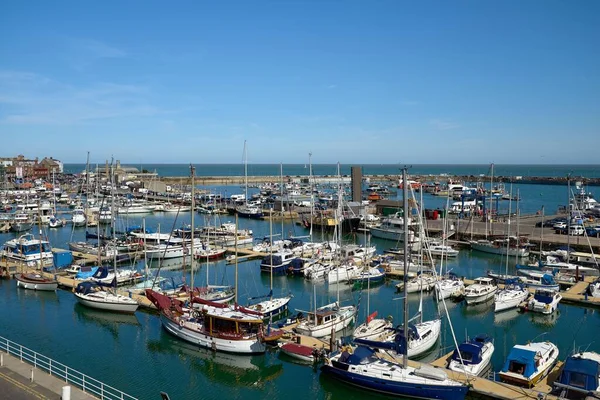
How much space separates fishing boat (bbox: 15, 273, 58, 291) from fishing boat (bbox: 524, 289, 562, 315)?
2969 cm

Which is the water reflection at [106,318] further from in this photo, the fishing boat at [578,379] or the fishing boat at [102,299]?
the fishing boat at [578,379]

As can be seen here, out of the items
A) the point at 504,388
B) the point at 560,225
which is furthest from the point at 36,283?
the point at 560,225

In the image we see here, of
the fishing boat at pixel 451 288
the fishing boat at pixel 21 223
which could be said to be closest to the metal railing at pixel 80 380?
the fishing boat at pixel 451 288

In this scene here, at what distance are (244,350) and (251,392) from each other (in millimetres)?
2641

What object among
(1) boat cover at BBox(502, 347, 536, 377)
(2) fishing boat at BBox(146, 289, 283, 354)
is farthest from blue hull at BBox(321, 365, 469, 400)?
(2) fishing boat at BBox(146, 289, 283, 354)

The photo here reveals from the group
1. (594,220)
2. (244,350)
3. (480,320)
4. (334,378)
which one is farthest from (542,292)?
(594,220)

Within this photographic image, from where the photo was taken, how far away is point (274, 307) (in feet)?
89.8

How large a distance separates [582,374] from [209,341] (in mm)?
15039

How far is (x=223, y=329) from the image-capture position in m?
22.2

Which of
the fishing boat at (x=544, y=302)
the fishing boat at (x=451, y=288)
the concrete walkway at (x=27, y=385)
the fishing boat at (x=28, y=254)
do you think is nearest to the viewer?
the concrete walkway at (x=27, y=385)

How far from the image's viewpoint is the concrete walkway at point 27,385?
1403 cm

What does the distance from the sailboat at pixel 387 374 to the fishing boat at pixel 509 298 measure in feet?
38.0

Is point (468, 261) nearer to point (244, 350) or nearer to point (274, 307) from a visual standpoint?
point (274, 307)

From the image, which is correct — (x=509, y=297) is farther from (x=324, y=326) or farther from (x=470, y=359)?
(x=324, y=326)
